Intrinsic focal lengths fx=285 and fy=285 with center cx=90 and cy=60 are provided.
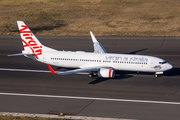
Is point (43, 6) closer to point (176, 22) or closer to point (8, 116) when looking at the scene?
point (176, 22)

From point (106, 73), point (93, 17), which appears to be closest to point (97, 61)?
point (106, 73)

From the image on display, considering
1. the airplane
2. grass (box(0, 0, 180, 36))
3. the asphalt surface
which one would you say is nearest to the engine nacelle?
the airplane

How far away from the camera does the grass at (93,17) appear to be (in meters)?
83.2

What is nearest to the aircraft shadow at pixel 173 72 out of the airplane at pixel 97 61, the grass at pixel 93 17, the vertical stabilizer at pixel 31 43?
the airplane at pixel 97 61

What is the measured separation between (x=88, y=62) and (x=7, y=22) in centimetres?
5533

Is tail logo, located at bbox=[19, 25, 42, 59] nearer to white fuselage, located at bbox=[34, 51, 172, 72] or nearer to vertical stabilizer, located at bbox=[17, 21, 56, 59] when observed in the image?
vertical stabilizer, located at bbox=[17, 21, 56, 59]

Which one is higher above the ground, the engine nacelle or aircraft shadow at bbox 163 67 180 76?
the engine nacelle

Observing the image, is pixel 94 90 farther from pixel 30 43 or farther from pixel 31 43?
pixel 30 43

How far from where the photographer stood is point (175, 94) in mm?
41156

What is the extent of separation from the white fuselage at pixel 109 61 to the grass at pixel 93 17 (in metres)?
31.2

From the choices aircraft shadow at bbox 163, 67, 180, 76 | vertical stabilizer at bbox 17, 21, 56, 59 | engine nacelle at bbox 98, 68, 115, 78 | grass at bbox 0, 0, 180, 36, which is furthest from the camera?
grass at bbox 0, 0, 180, 36

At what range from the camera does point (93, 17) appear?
97.5 meters

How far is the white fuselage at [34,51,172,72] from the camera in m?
46.9

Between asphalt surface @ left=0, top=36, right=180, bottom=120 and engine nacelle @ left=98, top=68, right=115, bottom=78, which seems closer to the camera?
asphalt surface @ left=0, top=36, right=180, bottom=120
